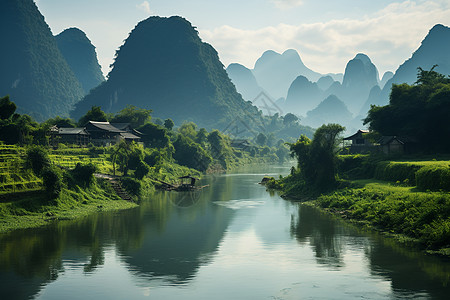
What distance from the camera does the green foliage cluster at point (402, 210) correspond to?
84.1ft

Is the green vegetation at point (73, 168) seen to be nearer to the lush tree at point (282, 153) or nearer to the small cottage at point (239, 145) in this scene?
the small cottage at point (239, 145)

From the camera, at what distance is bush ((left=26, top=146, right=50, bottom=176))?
3769 centimetres

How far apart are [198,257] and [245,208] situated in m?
21.4

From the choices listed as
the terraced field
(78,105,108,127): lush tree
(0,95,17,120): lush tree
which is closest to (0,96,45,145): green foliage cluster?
(0,95,17,120): lush tree

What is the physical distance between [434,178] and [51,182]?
106ft

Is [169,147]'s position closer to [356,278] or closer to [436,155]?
[436,155]

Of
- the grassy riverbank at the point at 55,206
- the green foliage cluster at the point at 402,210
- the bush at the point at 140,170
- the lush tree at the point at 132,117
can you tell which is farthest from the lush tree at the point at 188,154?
the green foliage cluster at the point at 402,210

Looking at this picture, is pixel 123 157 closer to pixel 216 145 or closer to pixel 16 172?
pixel 16 172

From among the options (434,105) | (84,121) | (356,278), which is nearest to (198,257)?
(356,278)

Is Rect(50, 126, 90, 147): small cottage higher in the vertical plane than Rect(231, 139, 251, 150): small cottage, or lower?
lower

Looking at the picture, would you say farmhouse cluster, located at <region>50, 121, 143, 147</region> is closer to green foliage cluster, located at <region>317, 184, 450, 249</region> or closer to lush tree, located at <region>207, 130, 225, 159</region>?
lush tree, located at <region>207, 130, 225, 159</region>

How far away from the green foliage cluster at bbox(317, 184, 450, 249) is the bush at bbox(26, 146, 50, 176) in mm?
28084

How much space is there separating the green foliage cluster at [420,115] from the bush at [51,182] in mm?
44106

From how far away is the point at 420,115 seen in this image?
5628cm
